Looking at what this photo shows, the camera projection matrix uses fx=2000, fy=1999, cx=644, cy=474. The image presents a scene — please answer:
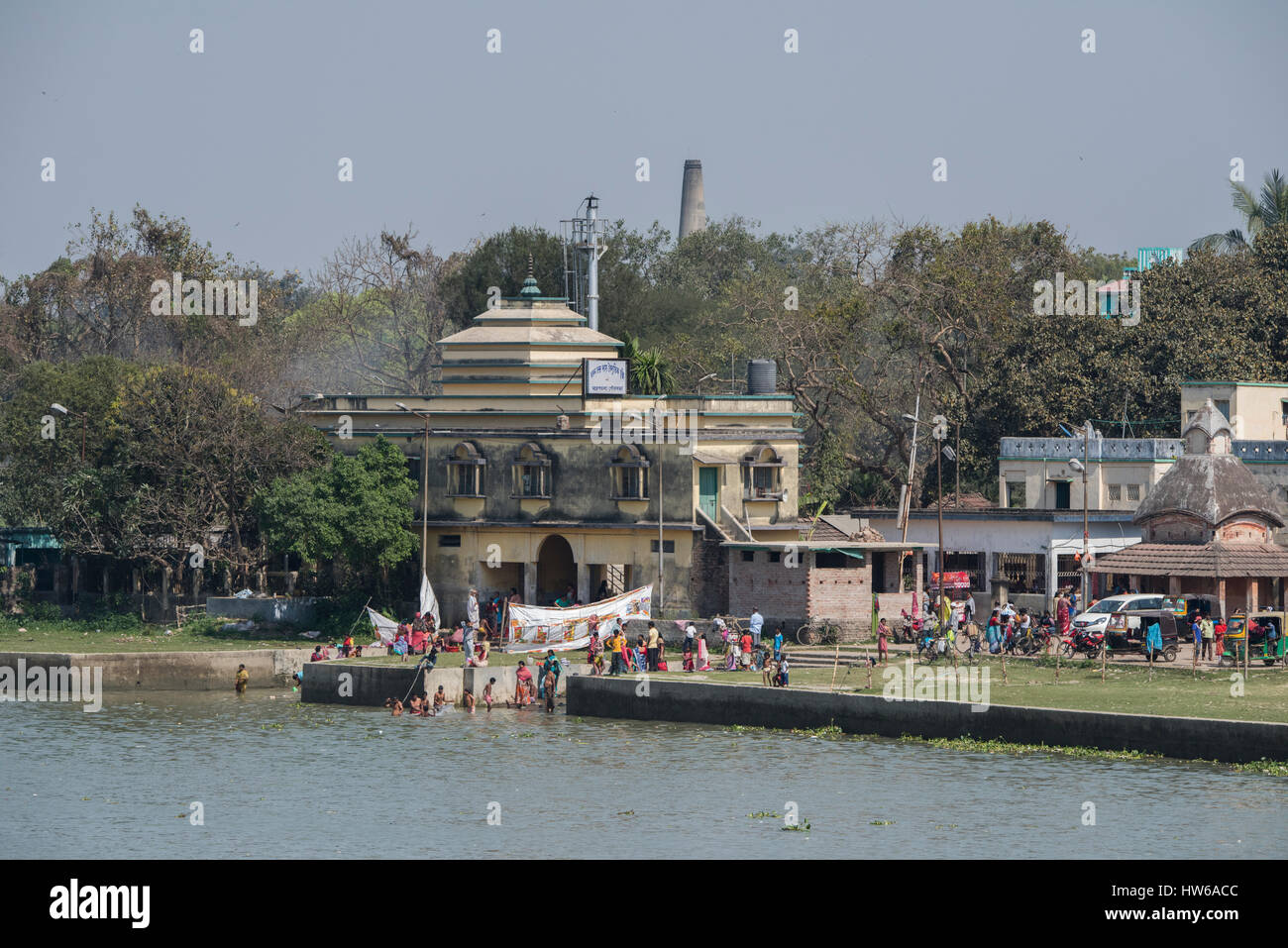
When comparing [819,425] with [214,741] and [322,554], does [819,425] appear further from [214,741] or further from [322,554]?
[214,741]

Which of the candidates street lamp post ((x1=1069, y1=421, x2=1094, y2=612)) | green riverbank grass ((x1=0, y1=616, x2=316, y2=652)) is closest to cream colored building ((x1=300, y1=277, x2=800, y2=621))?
green riverbank grass ((x1=0, y1=616, x2=316, y2=652))

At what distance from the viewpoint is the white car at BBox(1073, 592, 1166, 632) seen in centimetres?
5406

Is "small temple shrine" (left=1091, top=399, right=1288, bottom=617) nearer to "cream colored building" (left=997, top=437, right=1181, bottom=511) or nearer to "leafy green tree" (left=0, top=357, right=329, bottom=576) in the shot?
"cream colored building" (left=997, top=437, right=1181, bottom=511)

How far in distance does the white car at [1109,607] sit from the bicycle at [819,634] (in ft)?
22.4

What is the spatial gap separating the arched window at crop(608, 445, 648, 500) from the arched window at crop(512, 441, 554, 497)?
2.20 meters

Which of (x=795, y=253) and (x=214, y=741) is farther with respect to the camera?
(x=795, y=253)

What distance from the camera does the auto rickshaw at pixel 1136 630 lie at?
51.6m

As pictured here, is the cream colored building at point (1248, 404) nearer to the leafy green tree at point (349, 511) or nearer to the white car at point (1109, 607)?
the white car at point (1109, 607)

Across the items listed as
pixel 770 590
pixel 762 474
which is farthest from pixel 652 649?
pixel 762 474

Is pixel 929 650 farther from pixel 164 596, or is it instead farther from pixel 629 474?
pixel 164 596

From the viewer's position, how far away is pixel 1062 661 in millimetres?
52344
